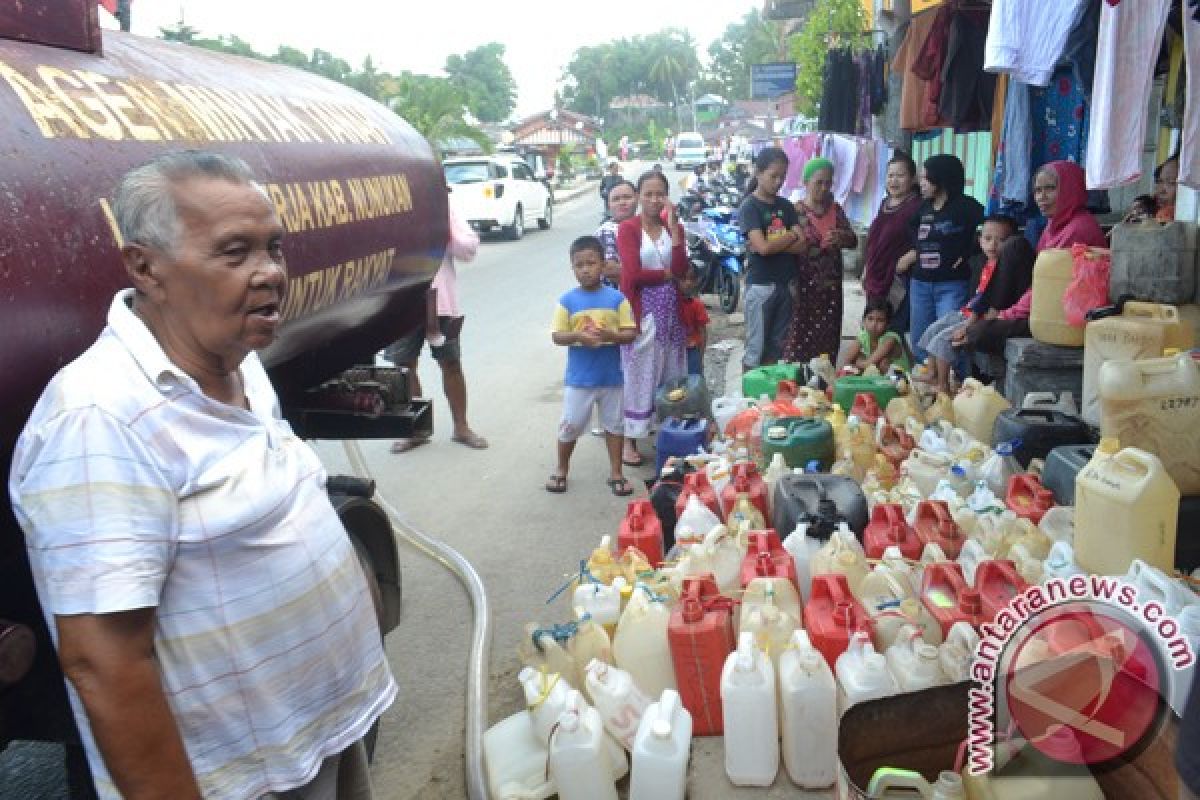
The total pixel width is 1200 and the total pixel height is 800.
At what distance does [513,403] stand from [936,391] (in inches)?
139

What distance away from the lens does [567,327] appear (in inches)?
227

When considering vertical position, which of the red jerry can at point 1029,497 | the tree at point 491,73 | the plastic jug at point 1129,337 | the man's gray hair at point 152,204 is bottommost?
the red jerry can at point 1029,497

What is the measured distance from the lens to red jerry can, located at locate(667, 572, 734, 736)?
301cm

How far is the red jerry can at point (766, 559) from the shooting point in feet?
11.0

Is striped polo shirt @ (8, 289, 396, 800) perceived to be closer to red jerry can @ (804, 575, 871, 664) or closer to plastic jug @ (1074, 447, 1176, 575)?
red jerry can @ (804, 575, 871, 664)

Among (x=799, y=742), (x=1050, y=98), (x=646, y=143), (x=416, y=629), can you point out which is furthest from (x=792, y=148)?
(x=646, y=143)

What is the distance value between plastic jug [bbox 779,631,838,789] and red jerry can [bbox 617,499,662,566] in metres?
1.25

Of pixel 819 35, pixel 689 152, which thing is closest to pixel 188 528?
pixel 819 35

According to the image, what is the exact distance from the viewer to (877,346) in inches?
291

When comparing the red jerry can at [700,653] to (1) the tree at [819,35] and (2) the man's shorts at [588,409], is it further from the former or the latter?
(1) the tree at [819,35]

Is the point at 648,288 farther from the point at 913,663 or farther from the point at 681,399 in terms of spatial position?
the point at 913,663

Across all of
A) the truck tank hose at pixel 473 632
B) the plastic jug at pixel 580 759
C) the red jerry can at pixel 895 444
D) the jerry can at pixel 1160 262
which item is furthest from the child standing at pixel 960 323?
the plastic jug at pixel 580 759

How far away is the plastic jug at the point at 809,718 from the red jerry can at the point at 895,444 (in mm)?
2155

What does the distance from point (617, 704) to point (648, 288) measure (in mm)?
3670
